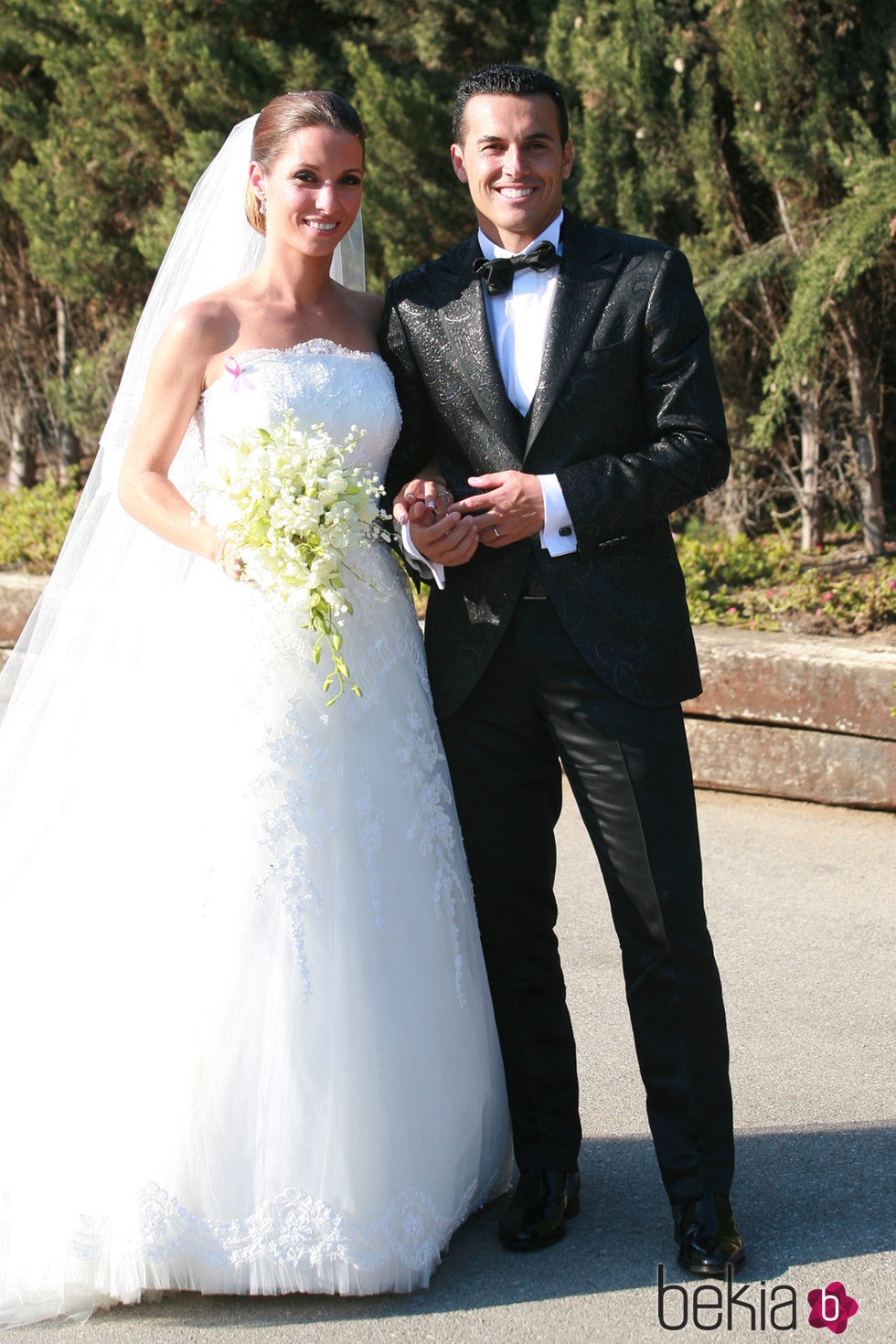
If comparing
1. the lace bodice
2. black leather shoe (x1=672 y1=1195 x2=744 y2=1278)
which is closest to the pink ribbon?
the lace bodice

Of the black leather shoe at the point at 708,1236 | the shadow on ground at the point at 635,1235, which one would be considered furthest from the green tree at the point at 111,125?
the black leather shoe at the point at 708,1236

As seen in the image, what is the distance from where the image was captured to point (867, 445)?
293 inches

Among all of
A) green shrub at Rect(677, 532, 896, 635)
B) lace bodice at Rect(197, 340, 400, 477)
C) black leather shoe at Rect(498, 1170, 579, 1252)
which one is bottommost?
black leather shoe at Rect(498, 1170, 579, 1252)

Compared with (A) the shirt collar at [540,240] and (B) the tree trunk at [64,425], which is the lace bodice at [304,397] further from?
(B) the tree trunk at [64,425]

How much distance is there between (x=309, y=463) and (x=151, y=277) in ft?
23.4

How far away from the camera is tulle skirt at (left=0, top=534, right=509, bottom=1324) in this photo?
2.85 metres

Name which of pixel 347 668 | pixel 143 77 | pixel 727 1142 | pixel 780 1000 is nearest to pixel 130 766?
pixel 347 668

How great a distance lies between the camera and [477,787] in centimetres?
316

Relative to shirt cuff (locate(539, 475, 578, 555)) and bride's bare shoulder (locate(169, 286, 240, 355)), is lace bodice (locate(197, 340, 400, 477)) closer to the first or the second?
bride's bare shoulder (locate(169, 286, 240, 355))

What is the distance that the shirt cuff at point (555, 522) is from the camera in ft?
9.66

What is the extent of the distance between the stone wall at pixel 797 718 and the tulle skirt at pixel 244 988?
2.93m

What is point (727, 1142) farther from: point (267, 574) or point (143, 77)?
point (143, 77)

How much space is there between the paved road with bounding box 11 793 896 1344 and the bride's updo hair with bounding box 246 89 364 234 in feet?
7.65

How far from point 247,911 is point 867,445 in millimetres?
5417
